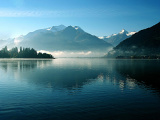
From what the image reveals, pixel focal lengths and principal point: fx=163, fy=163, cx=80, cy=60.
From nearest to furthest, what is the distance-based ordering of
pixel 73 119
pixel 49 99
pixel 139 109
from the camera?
pixel 73 119
pixel 139 109
pixel 49 99

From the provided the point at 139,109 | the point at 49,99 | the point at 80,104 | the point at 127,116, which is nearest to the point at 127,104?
the point at 139,109

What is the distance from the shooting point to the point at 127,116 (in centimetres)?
2631

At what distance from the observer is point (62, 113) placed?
2719 centimetres

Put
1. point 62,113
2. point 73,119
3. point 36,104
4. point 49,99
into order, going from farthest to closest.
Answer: point 49,99 → point 36,104 → point 62,113 → point 73,119

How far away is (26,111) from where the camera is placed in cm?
2808

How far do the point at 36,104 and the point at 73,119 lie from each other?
10.6 meters

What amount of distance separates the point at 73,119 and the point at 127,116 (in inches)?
346

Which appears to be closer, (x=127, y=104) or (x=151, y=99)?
(x=127, y=104)

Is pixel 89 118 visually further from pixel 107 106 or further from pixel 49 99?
pixel 49 99

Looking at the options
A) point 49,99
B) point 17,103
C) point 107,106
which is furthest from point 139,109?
point 17,103

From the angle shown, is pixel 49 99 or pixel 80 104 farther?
pixel 49 99

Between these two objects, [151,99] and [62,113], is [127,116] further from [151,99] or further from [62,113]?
[151,99]

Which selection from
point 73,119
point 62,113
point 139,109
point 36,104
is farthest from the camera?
point 36,104

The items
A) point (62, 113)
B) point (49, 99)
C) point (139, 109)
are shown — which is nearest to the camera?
point (62, 113)
